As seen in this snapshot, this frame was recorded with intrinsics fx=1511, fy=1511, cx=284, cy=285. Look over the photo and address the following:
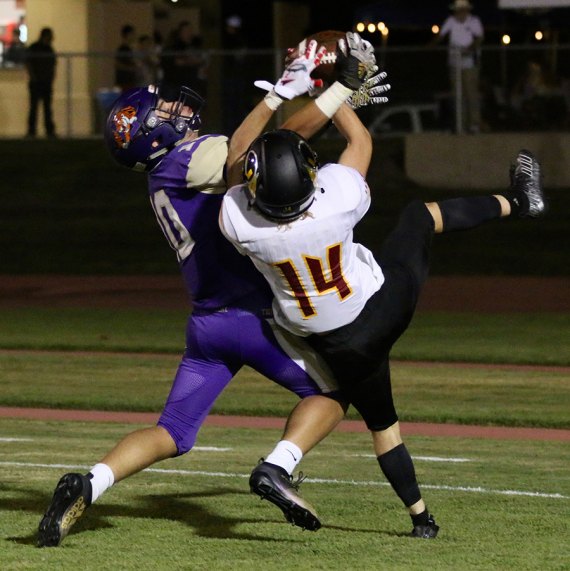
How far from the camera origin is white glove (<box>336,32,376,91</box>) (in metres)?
6.19

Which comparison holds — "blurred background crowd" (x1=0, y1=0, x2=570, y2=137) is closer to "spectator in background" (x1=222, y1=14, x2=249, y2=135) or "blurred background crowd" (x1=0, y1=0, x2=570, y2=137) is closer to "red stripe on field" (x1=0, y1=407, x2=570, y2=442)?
"spectator in background" (x1=222, y1=14, x2=249, y2=135)

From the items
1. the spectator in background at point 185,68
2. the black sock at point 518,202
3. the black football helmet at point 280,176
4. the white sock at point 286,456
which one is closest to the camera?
the black football helmet at point 280,176

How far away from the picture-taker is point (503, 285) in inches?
782

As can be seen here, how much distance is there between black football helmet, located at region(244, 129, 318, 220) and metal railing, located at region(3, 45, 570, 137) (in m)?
16.8

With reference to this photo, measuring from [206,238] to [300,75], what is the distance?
0.79m

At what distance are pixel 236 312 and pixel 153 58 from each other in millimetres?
19865

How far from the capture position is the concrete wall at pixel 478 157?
23.4 metres

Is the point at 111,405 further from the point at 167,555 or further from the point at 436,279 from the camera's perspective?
the point at 436,279

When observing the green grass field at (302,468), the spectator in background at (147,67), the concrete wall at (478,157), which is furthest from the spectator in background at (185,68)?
the green grass field at (302,468)

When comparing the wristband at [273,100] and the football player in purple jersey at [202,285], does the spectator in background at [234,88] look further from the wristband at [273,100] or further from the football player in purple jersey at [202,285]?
the wristband at [273,100]

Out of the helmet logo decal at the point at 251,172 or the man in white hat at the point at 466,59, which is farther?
the man in white hat at the point at 466,59

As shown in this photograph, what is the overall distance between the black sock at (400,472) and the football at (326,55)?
1.59 metres

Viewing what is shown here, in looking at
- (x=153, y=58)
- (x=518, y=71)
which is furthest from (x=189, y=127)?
(x=153, y=58)

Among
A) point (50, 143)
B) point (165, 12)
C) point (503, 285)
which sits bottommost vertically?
point (503, 285)
